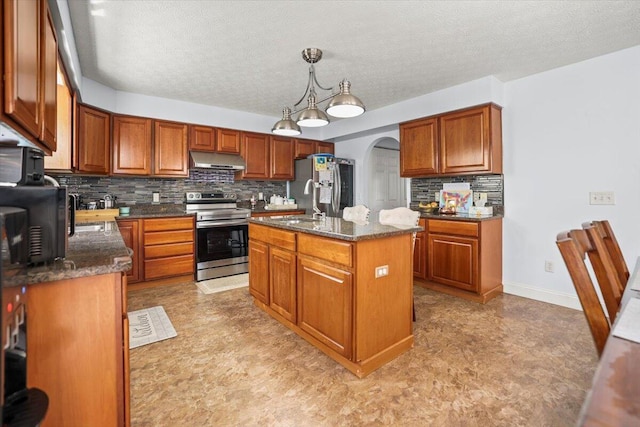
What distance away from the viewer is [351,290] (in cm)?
194

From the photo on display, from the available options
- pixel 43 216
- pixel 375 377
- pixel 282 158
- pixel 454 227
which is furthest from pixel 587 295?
pixel 282 158

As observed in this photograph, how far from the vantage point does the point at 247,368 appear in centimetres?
206

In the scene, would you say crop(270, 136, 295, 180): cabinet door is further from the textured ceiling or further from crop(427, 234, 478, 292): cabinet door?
crop(427, 234, 478, 292): cabinet door

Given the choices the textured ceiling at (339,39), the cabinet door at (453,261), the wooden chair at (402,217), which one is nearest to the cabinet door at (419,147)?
the textured ceiling at (339,39)

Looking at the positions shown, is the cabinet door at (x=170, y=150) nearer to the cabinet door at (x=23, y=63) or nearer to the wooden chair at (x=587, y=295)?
the cabinet door at (x=23, y=63)

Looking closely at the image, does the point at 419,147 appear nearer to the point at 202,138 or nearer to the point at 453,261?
the point at 453,261

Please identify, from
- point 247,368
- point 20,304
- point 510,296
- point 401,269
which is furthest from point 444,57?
point 20,304

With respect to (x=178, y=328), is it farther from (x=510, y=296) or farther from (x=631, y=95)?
(x=631, y=95)

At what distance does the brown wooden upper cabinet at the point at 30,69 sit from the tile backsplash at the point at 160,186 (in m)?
2.54

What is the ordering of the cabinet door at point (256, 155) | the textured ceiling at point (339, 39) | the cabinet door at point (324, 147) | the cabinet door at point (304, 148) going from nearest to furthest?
the textured ceiling at point (339, 39) < the cabinet door at point (256, 155) < the cabinet door at point (304, 148) < the cabinet door at point (324, 147)

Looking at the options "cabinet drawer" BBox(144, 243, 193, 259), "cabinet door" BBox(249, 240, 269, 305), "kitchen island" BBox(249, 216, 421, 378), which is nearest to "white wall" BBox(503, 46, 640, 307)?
"kitchen island" BBox(249, 216, 421, 378)

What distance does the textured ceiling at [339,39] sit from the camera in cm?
217

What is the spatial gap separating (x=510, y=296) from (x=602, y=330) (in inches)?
114

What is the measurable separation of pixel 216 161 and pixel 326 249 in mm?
2928
